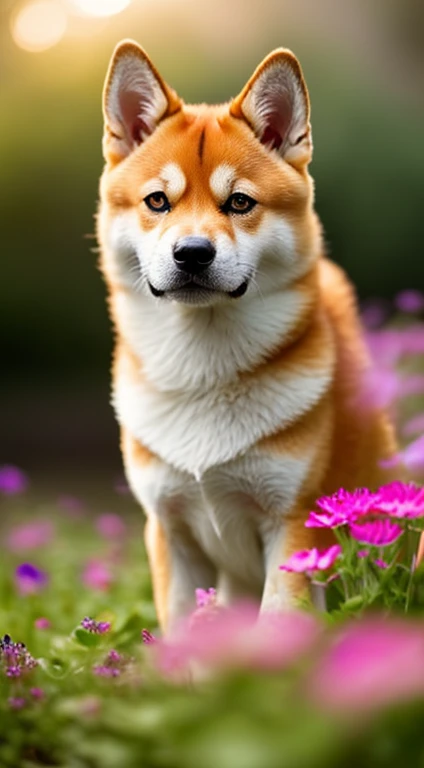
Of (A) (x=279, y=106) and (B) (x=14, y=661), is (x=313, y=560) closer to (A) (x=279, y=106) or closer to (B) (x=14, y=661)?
(B) (x=14, y=661)

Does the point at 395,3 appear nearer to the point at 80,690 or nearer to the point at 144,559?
the point at 144,559

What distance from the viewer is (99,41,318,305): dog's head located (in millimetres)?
1993

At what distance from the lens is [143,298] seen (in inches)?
89.0

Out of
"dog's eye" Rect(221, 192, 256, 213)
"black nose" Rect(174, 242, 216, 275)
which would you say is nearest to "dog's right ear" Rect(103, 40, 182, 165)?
"dog's eye" Rect(221, 192, 256, 213)

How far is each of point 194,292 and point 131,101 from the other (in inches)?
19.8

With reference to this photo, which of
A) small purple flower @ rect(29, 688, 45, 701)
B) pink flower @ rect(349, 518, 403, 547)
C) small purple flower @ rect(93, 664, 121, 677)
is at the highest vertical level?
pink flower @ rect(349, 518, 403, 547)

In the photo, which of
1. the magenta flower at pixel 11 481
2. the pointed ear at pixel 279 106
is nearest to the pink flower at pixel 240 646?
the pointed ear at pixel 279 106

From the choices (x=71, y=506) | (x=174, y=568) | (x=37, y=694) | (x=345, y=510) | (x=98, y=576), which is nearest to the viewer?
(x=37, y=694)

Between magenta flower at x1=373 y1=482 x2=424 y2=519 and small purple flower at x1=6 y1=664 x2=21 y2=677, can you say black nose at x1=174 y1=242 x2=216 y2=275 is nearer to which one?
magenta flower at x1=373 y1=482 x2=424 y2=519

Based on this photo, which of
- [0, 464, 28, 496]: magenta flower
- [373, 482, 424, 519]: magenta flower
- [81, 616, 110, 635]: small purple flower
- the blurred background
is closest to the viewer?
[373, 482, 424, 519]: magenta flower

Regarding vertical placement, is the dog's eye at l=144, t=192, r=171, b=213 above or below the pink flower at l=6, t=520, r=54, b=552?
above

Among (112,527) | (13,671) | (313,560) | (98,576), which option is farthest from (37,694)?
(112,527)

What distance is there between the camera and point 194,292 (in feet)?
6.63

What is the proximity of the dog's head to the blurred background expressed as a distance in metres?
2.82
